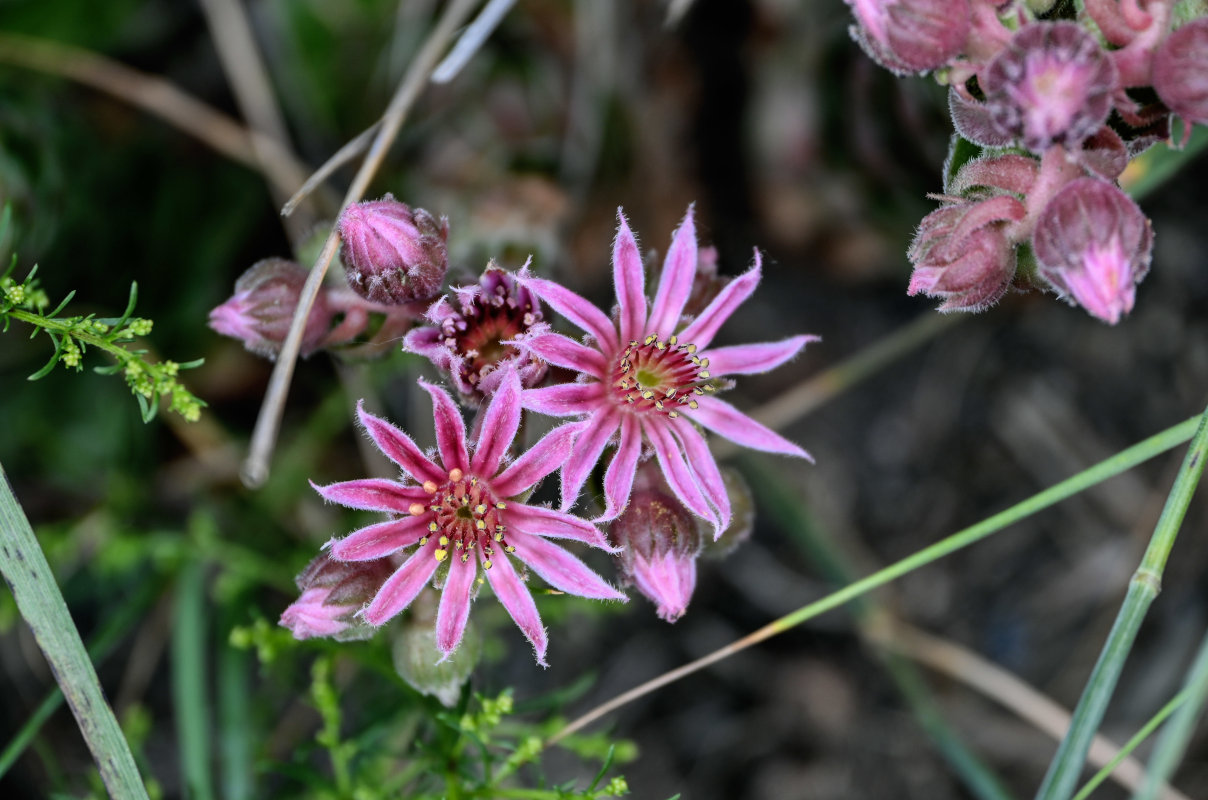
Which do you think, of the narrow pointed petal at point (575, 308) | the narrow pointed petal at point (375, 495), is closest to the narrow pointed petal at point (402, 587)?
the narrow pointed petal at point (375, 495)

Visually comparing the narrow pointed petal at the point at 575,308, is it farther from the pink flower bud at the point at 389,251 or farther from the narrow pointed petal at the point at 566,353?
the pink flower bud at the point at 389,251

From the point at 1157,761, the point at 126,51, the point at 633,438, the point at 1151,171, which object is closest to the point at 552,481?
the point at 633,438

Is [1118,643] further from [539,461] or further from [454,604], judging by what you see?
[454,604]

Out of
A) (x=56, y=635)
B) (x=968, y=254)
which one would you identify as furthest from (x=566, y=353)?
(x=56, y=635)

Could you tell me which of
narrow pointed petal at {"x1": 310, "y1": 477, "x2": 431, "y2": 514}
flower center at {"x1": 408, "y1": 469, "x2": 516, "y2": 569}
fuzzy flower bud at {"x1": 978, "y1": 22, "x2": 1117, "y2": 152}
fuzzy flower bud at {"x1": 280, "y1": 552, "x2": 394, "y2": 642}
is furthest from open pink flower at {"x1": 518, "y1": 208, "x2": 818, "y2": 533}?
fuzzy flower bud at {"x1": 978, "y1": 22, "x2": 1117, "y2": 152}

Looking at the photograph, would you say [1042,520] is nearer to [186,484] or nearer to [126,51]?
[186,484]

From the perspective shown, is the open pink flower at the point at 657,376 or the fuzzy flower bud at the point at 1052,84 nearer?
the fuzzy flower bud at the point at 1052,84
